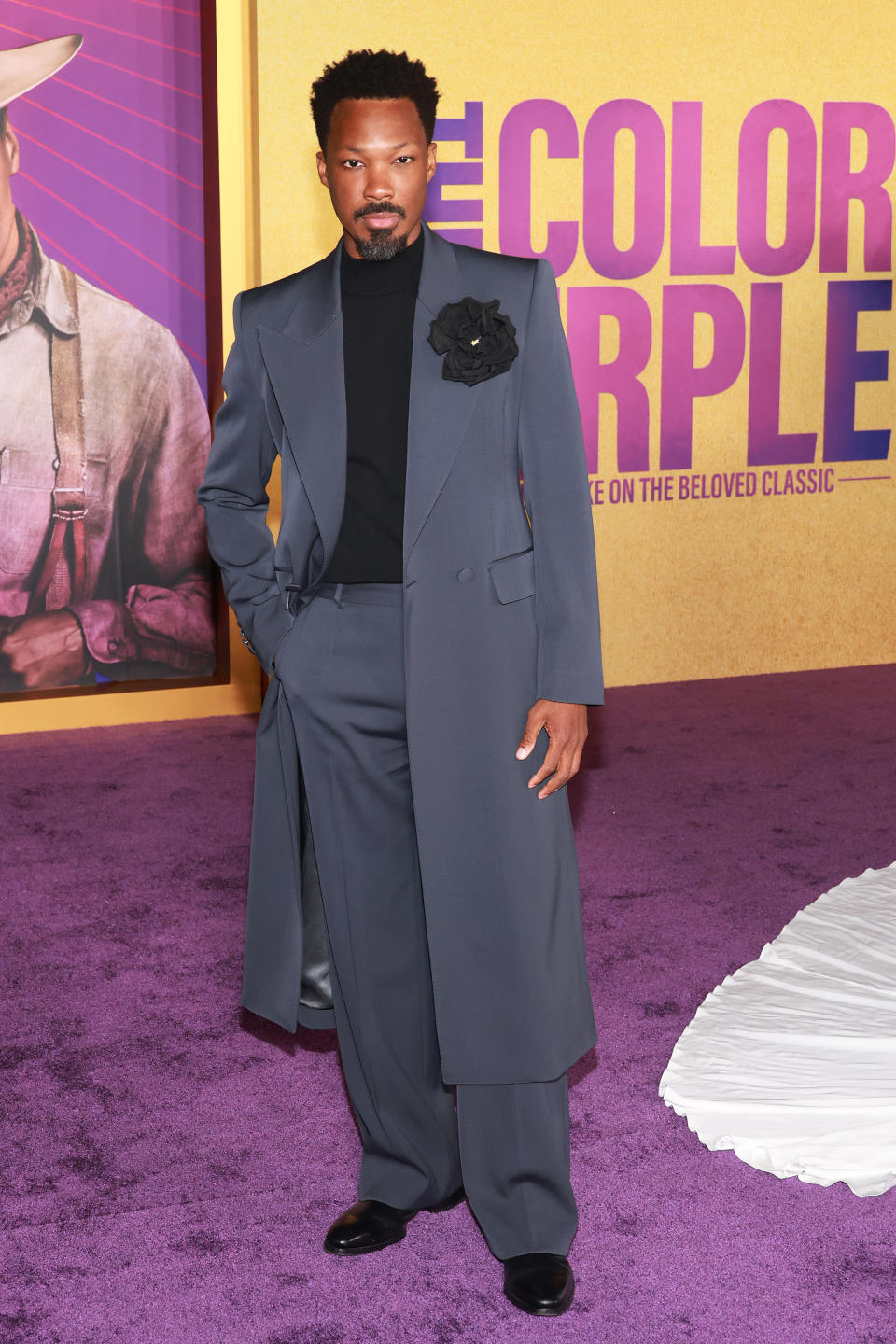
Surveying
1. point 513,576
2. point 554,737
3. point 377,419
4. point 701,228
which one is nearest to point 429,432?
point 377,419

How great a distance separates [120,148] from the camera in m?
4.89

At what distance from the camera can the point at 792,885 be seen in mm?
3635

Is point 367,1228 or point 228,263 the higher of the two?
point 228,263

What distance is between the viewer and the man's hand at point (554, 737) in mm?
1939

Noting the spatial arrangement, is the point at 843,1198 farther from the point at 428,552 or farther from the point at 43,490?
the point at 43,490

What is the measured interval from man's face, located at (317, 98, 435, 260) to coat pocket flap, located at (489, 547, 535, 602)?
0.43 metres

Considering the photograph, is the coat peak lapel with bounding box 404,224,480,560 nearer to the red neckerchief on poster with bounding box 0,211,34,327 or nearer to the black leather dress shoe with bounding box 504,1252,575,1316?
the black leather dress shoe with bounding box 504,1252,575,1316

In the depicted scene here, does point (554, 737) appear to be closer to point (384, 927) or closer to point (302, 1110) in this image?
point (384, 927)

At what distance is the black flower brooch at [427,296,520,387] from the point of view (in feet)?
6.22

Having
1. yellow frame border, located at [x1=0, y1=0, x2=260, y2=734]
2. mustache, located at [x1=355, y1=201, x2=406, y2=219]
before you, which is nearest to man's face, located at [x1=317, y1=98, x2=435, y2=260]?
mustache, located at [x1=355, y1=201, x2=406, y2=219]

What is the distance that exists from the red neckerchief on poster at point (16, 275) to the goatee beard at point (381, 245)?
322 cm

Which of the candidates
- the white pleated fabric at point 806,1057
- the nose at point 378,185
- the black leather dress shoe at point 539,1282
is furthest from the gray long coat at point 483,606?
the white pleated fabric at point 806,1057

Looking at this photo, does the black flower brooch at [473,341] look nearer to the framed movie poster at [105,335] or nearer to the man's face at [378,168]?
the man's face at [378,168]

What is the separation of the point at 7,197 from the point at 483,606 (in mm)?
3537
